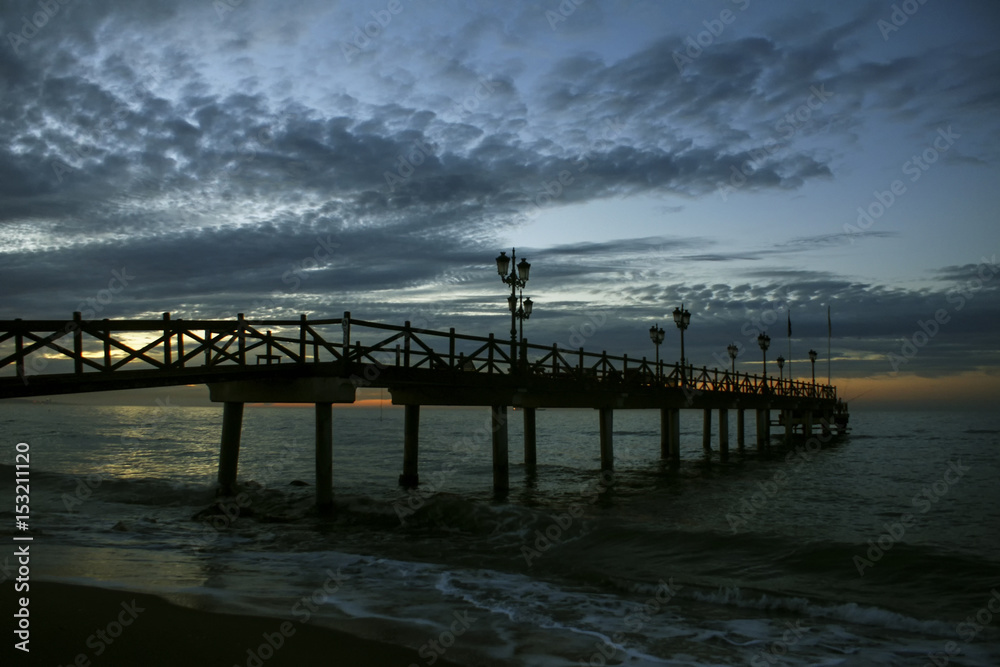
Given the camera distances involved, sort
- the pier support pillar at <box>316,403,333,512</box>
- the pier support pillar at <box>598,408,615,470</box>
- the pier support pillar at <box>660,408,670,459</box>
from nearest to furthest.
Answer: the pier support pillar at <box>316,403,333,512</box> → the pier support pillar at <box>598,408,615,470</box> → the pier support pillar at <box>660,408,670,459</box>

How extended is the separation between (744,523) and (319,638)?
1444 cm

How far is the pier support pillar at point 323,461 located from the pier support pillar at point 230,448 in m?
2.90

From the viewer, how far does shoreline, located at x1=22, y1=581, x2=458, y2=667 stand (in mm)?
6949

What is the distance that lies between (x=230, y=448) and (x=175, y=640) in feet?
43.8

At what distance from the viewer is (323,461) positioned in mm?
18406

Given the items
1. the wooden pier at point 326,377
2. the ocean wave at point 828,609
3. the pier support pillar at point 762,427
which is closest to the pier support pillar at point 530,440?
the wooden pier at point 326,377

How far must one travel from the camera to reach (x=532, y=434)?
112 ft

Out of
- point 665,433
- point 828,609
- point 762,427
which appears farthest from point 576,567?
point 762,427

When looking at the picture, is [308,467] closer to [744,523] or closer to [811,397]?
[744,523]

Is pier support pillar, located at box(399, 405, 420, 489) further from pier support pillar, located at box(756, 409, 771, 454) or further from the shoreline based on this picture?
pier support pillar, located at box(756, 409, 771, 454)

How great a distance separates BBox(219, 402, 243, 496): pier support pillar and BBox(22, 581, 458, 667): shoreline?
1102cm

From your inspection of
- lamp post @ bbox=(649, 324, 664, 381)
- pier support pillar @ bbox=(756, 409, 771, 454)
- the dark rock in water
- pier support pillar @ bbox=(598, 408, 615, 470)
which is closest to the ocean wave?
the dark rock in water

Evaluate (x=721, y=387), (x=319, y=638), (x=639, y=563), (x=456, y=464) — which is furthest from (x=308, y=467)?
(x=319, y=638)

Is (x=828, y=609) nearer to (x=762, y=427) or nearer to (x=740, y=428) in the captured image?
(x=740, y=428)
